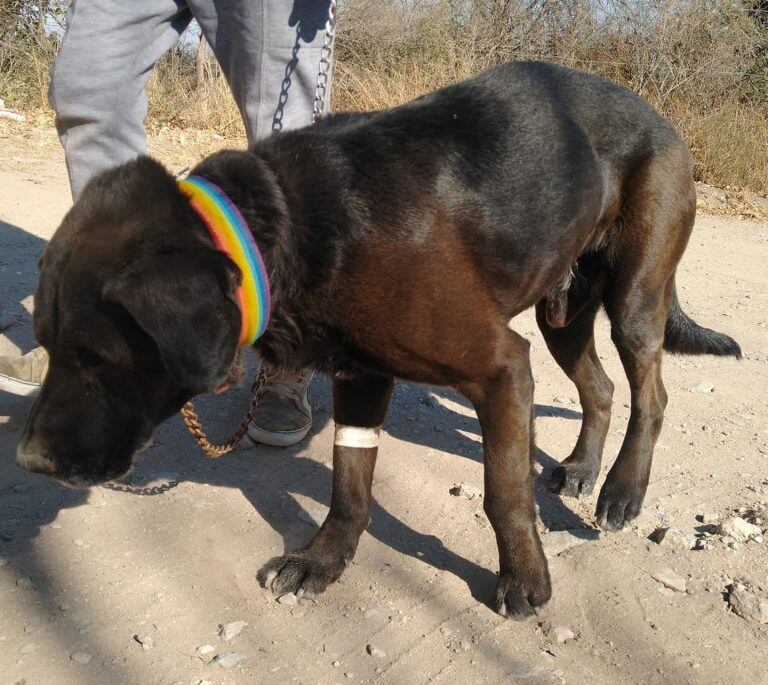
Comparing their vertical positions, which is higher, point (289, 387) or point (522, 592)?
point (522, 592)

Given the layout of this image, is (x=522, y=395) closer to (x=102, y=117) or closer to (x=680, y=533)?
(x=680, y=533)

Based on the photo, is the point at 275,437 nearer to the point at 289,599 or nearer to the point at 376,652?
the point at 289,599

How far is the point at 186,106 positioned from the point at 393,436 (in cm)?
848

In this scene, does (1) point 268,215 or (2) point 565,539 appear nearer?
(1) point 268,215

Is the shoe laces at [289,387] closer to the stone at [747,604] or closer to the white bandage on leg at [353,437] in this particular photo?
the white bandage on leg at [353,437]

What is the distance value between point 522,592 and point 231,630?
88cm

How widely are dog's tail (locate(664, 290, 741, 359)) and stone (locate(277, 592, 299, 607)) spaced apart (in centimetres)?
214

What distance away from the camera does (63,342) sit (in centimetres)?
222

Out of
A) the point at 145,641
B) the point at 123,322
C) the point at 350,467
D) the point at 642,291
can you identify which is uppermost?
the point at 123,322

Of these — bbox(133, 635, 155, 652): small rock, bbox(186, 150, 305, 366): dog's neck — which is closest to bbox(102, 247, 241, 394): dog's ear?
bbox(186, 150, 305, 366): dog's neck

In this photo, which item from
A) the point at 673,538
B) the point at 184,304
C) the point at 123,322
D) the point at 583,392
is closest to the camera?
the point at 184,304

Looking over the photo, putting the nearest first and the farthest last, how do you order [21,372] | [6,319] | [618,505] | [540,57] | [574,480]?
[618,505]
[574,480]
[21,372]
[6,319]
[540,57]

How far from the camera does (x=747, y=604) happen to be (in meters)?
2.69

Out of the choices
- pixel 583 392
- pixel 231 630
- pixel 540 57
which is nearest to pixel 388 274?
pixel 231 630
